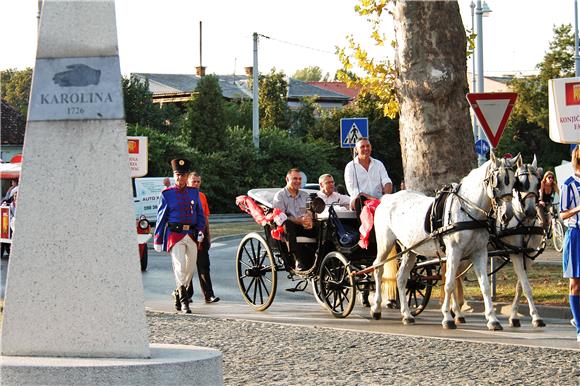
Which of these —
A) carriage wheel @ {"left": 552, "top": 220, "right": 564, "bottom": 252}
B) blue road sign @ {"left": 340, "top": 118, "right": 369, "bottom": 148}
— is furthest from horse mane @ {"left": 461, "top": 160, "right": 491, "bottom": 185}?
carriage wheel @ {"left": 552, "top": 220, "right": 564, "bottom": 252}

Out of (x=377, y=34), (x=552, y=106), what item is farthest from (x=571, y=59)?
(x=552, y=106)

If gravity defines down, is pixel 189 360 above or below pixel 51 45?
below

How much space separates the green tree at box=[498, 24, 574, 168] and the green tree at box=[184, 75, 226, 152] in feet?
47.4

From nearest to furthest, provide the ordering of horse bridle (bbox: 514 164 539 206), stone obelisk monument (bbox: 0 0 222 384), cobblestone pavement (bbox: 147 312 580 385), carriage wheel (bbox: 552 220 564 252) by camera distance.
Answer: stone obelisk monument (bbox: 0 0 222 384), cobblestone pavement (bbox: 147 312 580 385), horse bridle (bbox: 514 164 539 206), carriage wheel (bbox: 552 220 564 252)

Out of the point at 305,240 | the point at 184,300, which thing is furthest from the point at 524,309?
the point at 184,300

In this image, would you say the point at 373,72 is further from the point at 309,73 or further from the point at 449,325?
the point at 309,73

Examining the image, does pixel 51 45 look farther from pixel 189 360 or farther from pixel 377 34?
pixel 377 34

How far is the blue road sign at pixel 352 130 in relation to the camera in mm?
23141

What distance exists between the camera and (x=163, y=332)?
1331 cm

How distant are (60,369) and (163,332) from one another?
20.0 feet

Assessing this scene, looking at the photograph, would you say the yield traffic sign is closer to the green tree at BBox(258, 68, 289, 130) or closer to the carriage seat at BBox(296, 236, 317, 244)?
the carriage seat at BBox(296, 236, 317, 244)

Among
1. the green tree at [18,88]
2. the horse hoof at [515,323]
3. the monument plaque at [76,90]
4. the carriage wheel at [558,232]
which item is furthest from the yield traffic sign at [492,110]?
the green tree at [18,88]

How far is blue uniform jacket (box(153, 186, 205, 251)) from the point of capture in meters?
15.9

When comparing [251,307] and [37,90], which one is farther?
[251,307]
